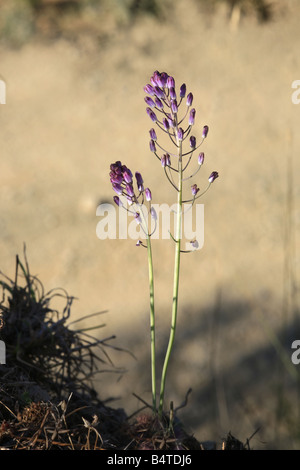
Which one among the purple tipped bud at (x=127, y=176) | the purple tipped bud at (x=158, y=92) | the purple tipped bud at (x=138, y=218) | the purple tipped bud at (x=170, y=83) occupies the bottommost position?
the purple tipped bud at (x=138, y=218)

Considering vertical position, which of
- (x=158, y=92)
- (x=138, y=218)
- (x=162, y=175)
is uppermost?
(x=162, y=175)

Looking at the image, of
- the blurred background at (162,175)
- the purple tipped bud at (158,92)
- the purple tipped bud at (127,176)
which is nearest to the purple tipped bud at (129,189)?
the purple tipped bud at (127,176)

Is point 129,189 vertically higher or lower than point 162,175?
lower

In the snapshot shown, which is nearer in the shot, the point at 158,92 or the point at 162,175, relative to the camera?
the point at 158,92

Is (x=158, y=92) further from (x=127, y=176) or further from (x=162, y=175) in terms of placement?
(x=162, y=175)

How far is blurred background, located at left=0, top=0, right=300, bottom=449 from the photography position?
330cm

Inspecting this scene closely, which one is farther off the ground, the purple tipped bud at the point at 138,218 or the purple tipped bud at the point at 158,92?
the purple tipped bud at the point at 158,92

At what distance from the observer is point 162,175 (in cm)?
402

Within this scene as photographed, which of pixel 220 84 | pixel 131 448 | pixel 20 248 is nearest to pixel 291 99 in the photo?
pixel 220 84

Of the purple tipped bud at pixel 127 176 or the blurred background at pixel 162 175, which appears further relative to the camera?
the blurred background at pixel 162 175

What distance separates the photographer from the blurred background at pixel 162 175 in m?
3.30

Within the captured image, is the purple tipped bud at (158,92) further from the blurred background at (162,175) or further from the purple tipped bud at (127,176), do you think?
the blurred background at (162,175)

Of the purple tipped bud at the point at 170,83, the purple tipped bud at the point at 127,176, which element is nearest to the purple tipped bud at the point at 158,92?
the purple tipped bud at the point at 170,83

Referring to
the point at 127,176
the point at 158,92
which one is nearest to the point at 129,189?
the point at 127,176
